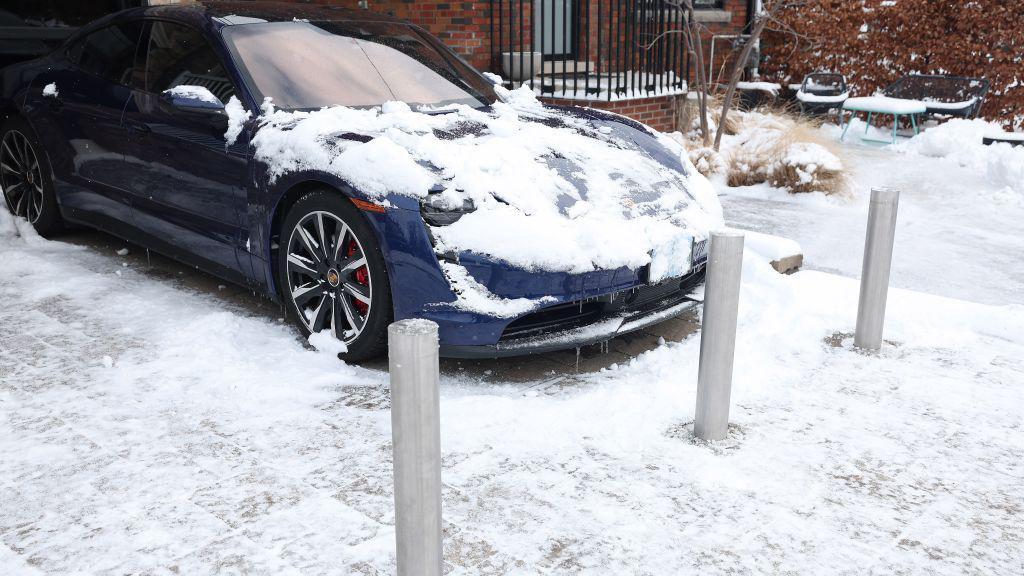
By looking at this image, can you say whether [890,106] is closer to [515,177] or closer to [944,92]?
[944,92]

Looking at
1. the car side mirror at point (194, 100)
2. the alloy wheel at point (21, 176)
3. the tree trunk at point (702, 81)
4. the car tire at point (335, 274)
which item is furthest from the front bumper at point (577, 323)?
the tree trunk at point (702, 81)

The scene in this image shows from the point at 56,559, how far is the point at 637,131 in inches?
140

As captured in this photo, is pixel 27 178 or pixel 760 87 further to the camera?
pixel 760 87

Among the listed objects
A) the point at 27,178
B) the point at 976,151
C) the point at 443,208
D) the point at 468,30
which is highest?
the point at 468,30

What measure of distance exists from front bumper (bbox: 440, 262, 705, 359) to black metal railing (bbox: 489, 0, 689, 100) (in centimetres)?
481

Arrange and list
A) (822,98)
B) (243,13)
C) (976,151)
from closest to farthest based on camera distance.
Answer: (243,13), (976,151), (822,98)

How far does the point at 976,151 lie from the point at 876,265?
21.2 ft

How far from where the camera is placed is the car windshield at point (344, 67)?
14.6ft

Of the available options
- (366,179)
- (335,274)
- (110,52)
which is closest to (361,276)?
(335,274)

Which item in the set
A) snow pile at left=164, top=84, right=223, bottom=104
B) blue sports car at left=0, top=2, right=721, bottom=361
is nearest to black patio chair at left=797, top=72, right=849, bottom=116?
blue sports car at left=0, top=2, right=721, bottom=361

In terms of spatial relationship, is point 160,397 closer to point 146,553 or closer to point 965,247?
point 146,553

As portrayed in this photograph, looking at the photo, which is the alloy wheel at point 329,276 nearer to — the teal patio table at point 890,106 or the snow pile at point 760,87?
the teal patio table at point 890,106

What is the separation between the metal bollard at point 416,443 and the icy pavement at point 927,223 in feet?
14.1

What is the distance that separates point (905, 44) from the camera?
13.0m
